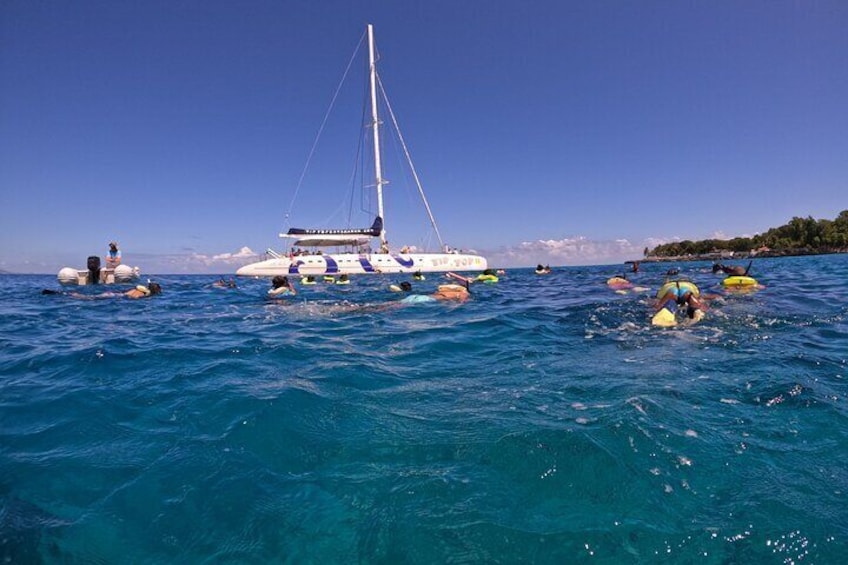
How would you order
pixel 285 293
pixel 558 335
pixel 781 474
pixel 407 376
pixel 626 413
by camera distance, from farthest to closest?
pixel 285 293 < pixel 558 335 < pixel 407 376 < pixel 626 413 < pixel 781 474

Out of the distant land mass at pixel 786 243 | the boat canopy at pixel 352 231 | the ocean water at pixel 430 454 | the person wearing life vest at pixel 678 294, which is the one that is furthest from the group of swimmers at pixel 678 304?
the distant land mass at pixel 786 243

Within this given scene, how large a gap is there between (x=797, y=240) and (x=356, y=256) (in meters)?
137

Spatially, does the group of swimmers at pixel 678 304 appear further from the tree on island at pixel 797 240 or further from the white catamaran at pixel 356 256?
the tree on island at pixel 797 240

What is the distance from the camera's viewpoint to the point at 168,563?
8.00ft

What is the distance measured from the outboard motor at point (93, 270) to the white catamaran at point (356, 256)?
1791cm

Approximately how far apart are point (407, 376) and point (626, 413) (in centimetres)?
299

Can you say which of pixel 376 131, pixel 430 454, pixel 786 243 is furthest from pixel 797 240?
pixel 430 454

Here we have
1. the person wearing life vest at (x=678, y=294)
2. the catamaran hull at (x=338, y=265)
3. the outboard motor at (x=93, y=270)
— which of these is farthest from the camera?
the catamaran hull at (x=338, y=265)

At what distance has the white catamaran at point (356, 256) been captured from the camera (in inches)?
1622

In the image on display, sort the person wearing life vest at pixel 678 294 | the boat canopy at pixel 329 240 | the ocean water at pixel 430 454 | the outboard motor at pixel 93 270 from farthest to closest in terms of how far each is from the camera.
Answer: the boat canopy at pixel 329 240 → the outboard motor at pixel 93 270 → the person wearing life vest at pixel 678 294 → the ocean water at pixel 430 454

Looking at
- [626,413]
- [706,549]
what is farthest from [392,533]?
[626,413]

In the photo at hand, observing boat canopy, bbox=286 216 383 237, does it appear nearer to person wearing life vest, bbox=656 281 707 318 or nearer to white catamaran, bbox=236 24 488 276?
white catamaran, bbox=236 24 488 276

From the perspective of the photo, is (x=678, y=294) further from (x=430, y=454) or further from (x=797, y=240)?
(x=797, y=240)

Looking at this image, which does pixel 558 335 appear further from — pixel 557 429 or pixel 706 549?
pixel 706 549
